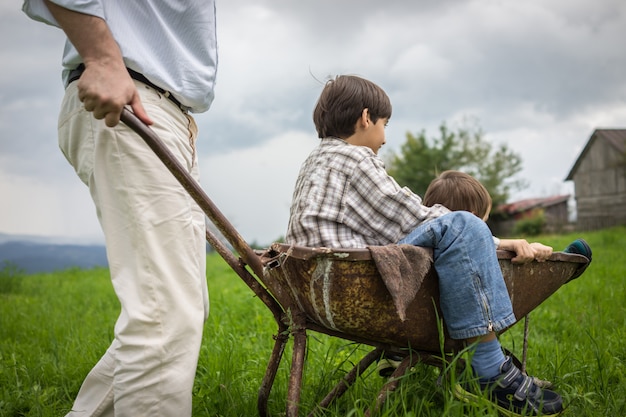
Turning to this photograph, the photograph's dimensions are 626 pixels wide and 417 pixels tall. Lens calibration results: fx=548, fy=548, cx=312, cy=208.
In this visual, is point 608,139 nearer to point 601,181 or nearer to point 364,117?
point 601,181

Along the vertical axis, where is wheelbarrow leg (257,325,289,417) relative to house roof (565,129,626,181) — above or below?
below

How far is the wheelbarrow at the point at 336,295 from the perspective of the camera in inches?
68.2

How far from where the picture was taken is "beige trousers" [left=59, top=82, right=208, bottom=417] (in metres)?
1.66

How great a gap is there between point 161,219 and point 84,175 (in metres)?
0.35

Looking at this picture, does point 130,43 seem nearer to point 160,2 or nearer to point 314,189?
point 160,2

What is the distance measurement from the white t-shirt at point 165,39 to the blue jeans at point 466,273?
3.19 ft

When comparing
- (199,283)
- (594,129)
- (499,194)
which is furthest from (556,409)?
(499,194)

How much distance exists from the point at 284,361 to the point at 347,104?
1.52 metres

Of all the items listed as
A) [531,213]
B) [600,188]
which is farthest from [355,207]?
[531,213]

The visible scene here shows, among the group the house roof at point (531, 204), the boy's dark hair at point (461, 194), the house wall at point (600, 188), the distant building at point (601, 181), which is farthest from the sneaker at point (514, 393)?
the house roof at point (531, 204)

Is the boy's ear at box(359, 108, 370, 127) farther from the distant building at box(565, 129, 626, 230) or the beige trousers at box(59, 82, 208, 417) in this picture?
the distant building at box(565, 129, 626, 230)

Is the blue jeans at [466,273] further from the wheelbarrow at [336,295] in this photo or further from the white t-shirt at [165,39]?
the white t-shirt at [165,39]

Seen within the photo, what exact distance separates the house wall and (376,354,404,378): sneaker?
91.1ft

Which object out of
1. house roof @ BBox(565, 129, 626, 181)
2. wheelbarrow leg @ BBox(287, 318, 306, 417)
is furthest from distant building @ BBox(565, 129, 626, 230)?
wheelbarrow leg @ BBox(287, 318, 306, 417)
